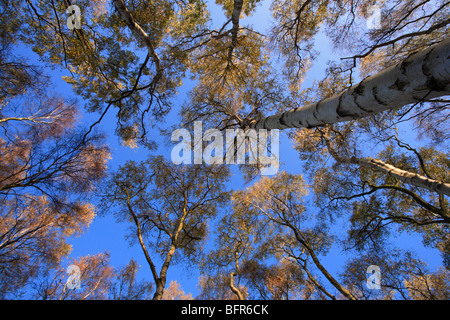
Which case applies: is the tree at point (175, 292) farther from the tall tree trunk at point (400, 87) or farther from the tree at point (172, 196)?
the tall tree trunk at point (400, 87)

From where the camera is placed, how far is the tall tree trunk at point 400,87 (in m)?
1.45

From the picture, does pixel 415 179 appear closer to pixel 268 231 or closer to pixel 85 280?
pixel 268 231

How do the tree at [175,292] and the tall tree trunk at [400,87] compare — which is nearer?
the tall tree trunk at [400,87]

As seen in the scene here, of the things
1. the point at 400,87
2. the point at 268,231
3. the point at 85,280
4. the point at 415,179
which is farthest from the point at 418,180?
the point at 85,280

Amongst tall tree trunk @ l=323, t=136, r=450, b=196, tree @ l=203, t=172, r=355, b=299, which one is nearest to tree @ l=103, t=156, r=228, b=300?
tree @ l=203, t=172, r=355, b=299

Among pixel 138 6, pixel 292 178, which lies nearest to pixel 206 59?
pixel 138 6

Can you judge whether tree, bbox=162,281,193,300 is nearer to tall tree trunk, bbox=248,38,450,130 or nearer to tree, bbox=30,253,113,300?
tree, bbox=30,253,113,300

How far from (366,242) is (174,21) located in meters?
11.5

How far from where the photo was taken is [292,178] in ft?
32.4

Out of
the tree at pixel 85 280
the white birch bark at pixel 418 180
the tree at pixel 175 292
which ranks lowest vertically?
the tree at pixel 175 292

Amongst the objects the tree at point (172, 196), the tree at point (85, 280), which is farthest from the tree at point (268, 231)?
the tree at point (85, 280)

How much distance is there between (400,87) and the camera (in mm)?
1665

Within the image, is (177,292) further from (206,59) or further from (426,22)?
(426,22)

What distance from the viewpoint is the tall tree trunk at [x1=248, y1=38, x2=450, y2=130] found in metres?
1.45
